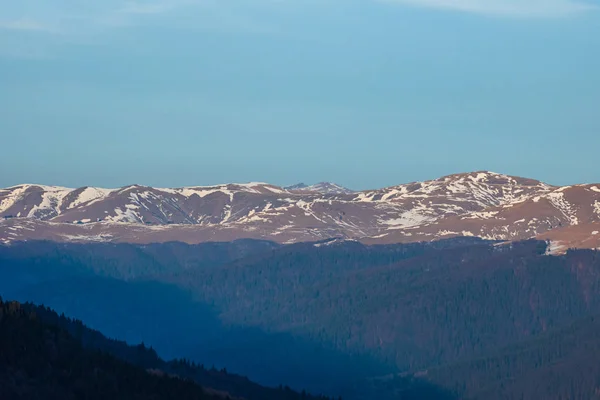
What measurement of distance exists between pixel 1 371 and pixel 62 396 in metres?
8.91

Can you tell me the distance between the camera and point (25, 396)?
7470 inches

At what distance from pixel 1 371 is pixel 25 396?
30.6 feet

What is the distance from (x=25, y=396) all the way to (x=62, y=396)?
783 cm

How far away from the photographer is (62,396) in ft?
645

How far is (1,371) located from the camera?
648 feet
